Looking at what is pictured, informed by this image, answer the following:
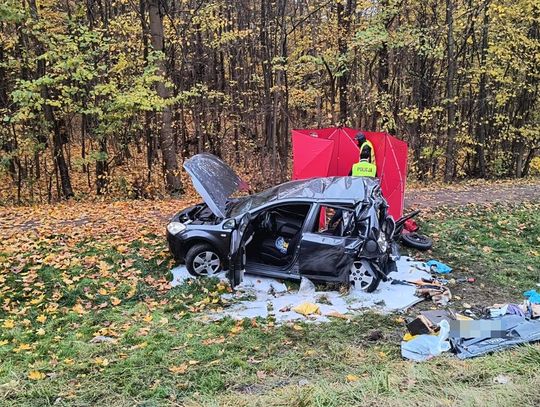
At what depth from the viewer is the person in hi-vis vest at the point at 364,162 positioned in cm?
930

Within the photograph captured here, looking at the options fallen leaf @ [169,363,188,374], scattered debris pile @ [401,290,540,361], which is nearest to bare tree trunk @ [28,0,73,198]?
fallen leaf @ [169,363,188,374]

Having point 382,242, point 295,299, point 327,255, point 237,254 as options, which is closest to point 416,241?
point 382,242

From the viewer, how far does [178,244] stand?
7777 millimetres

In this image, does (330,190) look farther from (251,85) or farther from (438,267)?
(251,85)

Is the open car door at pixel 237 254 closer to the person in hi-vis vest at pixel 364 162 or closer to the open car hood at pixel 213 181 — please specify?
the open car hood at pixel 213 181

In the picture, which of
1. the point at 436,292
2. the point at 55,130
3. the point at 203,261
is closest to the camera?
the point at 436,292

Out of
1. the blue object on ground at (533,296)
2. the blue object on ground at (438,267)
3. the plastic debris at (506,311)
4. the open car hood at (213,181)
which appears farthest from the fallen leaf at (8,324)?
the blue object on ground at (533,296)

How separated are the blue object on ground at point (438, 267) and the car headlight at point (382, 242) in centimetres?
158

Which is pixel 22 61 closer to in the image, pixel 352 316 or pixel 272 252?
pixel 272 252

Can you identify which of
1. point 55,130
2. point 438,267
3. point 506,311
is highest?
point 55,130

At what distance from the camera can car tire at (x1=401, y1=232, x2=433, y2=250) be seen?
30.1 ft

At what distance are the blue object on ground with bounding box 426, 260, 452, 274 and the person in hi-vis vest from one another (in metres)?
2.08

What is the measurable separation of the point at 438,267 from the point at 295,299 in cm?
293

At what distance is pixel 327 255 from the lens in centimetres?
705
